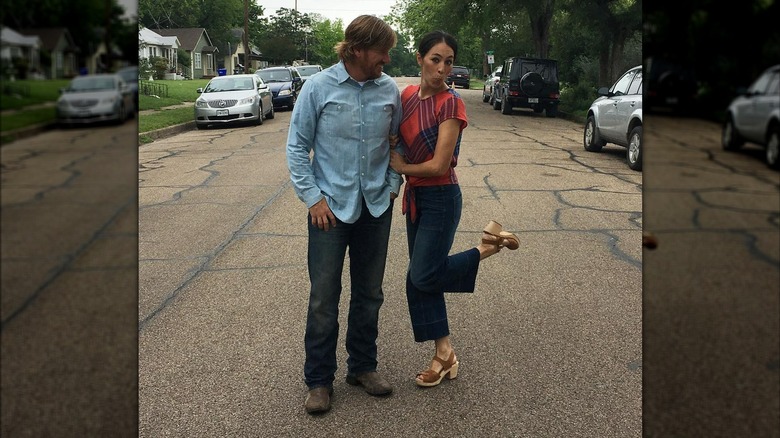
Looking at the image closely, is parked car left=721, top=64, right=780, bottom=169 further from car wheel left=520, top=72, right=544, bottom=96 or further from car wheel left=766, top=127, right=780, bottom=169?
car wheel left=520, top=72, right=544, bottom=96

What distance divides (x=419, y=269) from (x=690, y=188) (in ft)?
8.50

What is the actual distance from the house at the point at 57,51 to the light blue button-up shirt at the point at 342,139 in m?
2.14

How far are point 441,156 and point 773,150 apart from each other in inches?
96.2

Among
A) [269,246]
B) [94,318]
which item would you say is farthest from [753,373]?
[269,246]

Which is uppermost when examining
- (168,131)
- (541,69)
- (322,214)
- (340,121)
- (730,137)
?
(541,69)

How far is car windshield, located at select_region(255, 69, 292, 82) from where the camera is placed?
84.6 ft

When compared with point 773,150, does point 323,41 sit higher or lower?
higher

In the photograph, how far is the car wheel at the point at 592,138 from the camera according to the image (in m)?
13.3

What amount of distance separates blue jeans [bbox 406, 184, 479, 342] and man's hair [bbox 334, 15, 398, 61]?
67 centimetres

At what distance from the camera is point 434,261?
3230 mm

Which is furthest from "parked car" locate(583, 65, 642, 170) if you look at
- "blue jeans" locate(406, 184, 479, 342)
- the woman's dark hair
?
the woman's dark hair

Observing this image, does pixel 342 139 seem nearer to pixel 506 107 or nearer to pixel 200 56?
pixel 200 56

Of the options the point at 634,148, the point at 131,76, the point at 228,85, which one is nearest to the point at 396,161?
the point at 131,76

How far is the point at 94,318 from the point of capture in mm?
826
